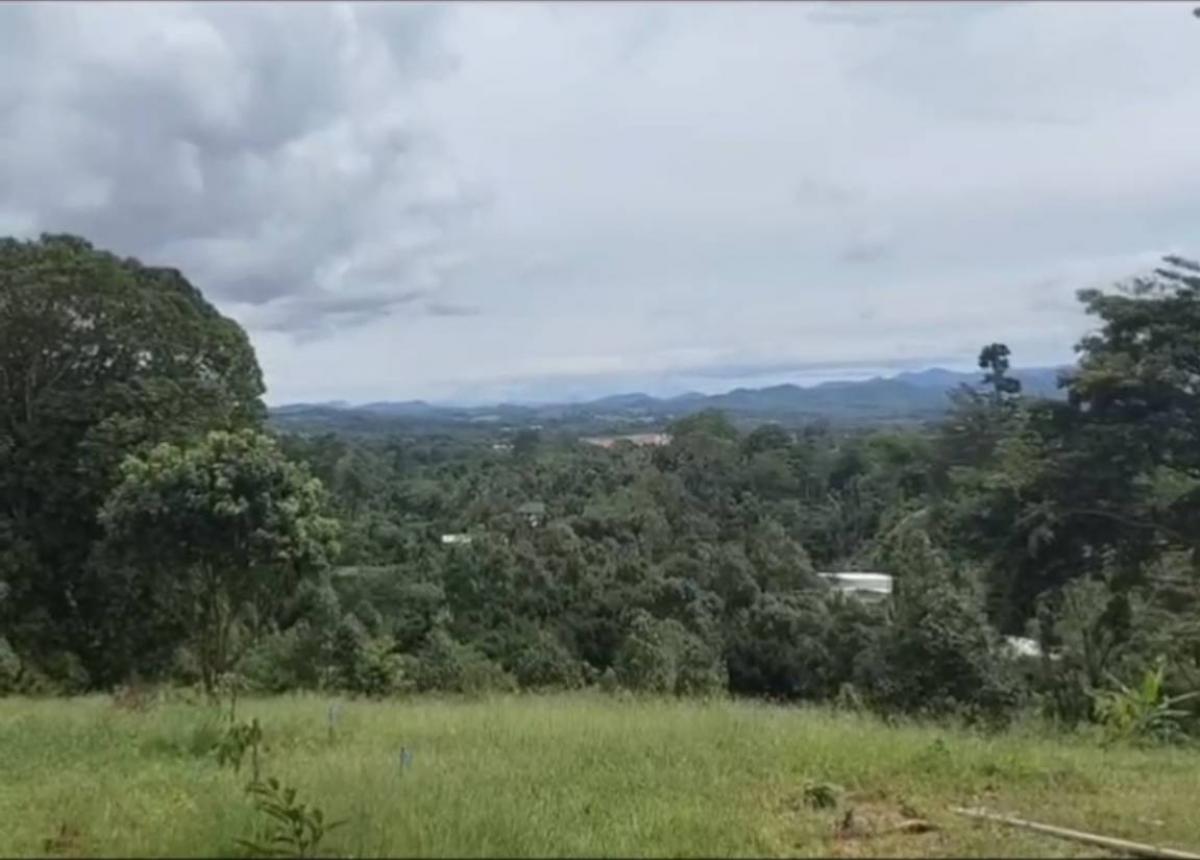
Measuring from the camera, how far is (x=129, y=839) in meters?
4.34

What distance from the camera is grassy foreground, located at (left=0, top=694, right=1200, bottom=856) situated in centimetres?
457

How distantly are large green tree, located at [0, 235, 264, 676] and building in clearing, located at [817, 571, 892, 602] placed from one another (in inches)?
510

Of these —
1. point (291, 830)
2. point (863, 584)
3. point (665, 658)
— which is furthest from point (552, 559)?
point (291, 830)

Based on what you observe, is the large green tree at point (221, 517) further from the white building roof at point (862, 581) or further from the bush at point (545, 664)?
the white building roof at point (862, 581)

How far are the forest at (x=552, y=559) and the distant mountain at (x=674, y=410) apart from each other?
9.84 meters

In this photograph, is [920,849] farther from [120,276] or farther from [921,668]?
[120,276]

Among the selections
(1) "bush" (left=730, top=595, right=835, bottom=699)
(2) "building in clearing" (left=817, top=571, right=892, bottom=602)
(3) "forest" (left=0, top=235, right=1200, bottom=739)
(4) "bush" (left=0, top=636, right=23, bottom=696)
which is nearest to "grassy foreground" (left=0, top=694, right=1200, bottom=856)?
(3) "forest" (left=0, top=235, right=1200, bottom=739)

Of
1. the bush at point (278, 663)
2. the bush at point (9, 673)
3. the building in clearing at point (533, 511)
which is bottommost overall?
the bush at point (278, 663)

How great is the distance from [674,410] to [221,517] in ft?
172

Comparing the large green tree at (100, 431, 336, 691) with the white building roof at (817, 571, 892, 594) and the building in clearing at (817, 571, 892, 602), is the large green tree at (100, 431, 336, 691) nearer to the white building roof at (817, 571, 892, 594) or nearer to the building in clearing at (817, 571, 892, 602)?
the building in clearing at (817, 571, 892, 602)

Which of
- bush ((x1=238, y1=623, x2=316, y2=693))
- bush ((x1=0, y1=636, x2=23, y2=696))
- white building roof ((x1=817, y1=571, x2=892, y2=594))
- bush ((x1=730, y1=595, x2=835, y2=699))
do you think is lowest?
bush ((x1=730, y1=595, x2=835, y2=699))

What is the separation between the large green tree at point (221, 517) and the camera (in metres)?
15.3

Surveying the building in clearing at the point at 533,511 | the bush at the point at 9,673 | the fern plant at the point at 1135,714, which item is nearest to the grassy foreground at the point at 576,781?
the fern plant at the point at 1135,714

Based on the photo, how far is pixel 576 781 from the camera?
6590 mm
